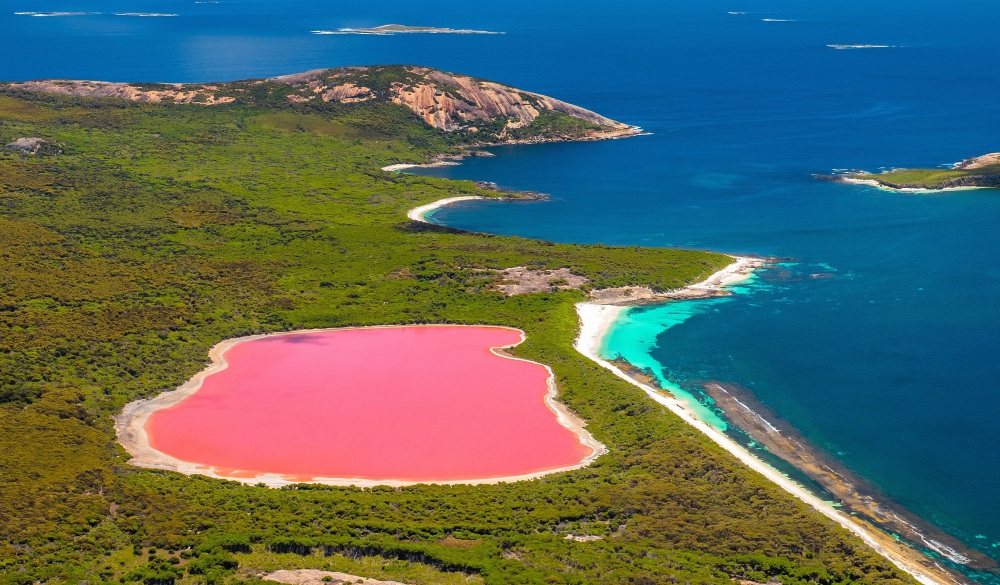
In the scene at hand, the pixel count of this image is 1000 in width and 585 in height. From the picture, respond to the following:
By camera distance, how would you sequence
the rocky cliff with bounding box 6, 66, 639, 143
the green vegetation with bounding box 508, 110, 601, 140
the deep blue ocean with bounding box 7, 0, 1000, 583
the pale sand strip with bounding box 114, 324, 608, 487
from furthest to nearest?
the green vegetation with bounding box 508, 110, 601, 140 → the rocky cliff with bounding box 6, 66, 639, 143 → the deep blue ocean with bounding box 7, 0, 1000, 583 → the pale sand strip with bounding box 114, 324, 608, 487

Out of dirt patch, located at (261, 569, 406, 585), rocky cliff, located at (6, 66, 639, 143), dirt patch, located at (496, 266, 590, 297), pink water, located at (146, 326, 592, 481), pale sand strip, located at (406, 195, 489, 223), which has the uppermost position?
rocky cliff, located at (6, 66, 639, 143)

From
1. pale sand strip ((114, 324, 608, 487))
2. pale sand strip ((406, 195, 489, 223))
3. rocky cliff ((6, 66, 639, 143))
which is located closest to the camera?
pale sand strip ((114, 324, 608, 487))

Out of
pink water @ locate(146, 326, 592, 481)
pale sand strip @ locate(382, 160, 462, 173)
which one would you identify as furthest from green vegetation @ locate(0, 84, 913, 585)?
pale sand strip @ locate(382, 160, 462, 173)

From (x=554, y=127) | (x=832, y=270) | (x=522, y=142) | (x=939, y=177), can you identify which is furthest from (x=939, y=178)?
(x=522, y=142)

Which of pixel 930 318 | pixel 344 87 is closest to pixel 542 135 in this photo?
pixel 344 87

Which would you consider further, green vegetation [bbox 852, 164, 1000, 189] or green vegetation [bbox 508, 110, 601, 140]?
green vegetation [bbox 508, 110, 601, 140]

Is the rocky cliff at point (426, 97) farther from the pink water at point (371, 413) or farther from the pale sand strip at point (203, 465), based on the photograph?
the pale sand strip at point (203, 465)

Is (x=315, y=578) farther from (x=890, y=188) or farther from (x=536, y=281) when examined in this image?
(x=890, y=188)

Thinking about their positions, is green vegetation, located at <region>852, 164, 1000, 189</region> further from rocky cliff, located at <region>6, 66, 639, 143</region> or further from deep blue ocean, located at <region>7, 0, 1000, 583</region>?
rocky cliff, located at <region>6, 66, 639, 143</region>
